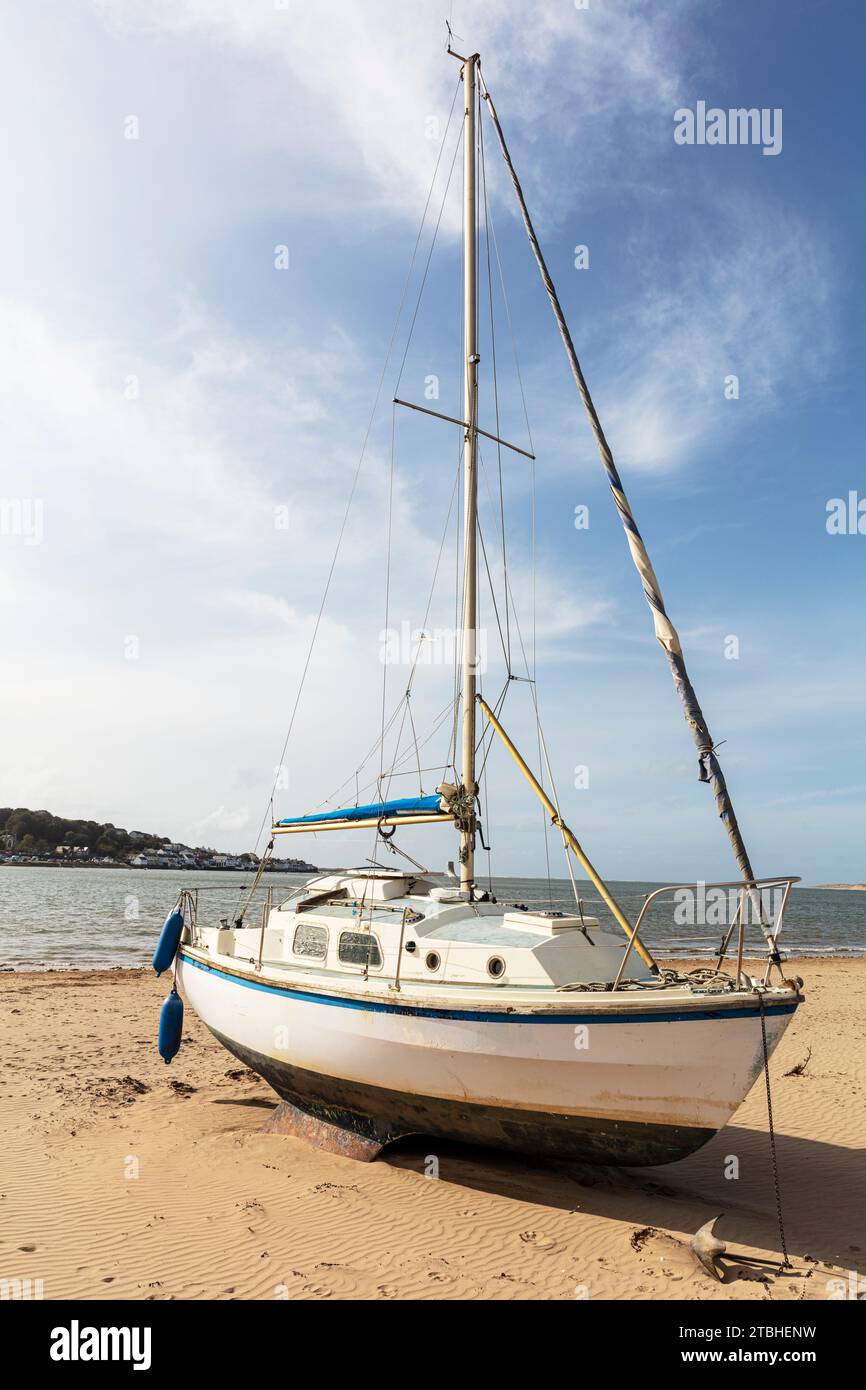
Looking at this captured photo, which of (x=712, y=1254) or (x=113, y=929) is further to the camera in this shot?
(x=113, y=929)

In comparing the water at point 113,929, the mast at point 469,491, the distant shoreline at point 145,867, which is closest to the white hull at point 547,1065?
the mast at point 469,491

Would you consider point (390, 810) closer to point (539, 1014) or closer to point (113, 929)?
point (539, 1014)

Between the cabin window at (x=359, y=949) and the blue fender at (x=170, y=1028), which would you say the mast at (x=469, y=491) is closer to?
the cabin window at (x=359, y=949)

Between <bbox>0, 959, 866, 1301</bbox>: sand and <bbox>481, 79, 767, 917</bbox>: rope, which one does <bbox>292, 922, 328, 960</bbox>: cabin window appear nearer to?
<bbox>0, 959, 866, 1301</bbox>: sand

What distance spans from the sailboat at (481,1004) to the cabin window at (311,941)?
2cm

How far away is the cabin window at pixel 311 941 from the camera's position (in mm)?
9227

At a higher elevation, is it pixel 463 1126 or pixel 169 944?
pixel 169 944

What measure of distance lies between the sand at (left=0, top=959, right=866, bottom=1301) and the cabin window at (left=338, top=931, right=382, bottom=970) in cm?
211

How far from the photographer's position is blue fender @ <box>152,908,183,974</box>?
11773 millimetres

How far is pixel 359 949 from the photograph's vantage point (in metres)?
8.78

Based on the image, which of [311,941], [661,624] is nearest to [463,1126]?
[311,941]

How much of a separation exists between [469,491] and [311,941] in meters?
6.38

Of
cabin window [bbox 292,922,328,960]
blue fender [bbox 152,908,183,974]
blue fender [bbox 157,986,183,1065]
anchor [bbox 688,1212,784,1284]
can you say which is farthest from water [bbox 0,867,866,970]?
anchor [bbox 688,1212,784,1284]
